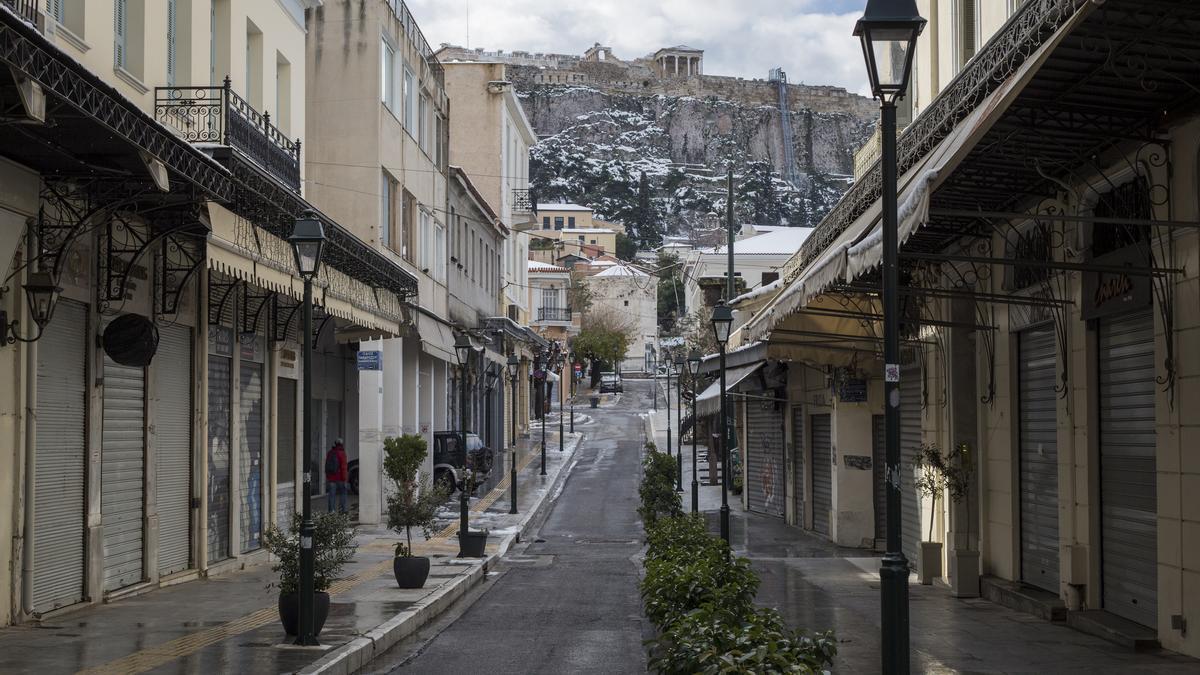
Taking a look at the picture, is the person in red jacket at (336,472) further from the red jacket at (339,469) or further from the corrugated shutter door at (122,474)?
the corrugated shutter door at (122,474)

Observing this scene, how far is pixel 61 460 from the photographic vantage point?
13.4 meters

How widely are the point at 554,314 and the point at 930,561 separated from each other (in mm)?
65869

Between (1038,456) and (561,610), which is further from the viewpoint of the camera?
(561,610)

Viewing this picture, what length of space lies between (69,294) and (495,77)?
1482 inches

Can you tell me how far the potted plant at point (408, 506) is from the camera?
1616 centimetres

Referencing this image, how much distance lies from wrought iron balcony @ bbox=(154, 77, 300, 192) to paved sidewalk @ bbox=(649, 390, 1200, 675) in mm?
8879

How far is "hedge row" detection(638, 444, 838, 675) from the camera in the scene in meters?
5.68

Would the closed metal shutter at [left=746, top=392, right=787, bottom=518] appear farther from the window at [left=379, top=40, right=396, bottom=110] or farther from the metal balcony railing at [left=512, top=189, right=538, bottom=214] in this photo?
the metal balcony railing at [left=512, top=189, right=538, bottom=214]

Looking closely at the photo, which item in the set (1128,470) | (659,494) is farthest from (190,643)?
(659,494)

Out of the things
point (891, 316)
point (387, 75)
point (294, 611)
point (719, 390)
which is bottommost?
point (294, 611)

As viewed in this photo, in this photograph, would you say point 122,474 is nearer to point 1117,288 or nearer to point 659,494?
point 1117,288

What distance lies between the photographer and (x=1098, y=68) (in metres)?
8.98

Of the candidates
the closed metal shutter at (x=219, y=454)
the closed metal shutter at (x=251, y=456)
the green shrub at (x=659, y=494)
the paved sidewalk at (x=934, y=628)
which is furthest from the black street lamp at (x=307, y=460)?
the green shrub at (x=659, y=494)

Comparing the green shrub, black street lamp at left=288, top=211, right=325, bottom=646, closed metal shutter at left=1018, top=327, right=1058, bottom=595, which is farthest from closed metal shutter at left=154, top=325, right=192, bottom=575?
closed metal shutter at left=1018, top=327, right=1058, bottom=595
